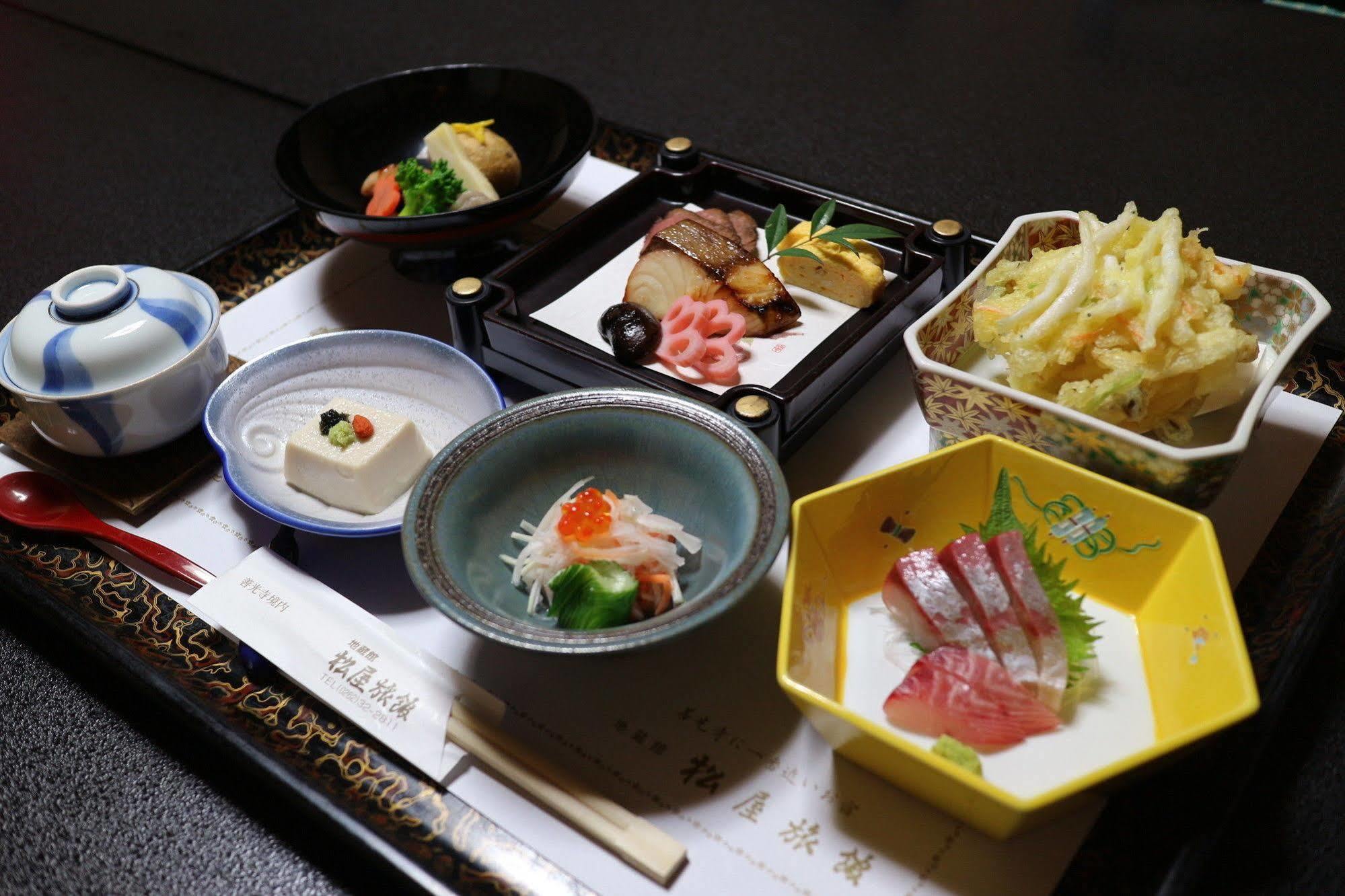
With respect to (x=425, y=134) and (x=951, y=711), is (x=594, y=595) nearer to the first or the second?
(x=951, y=711)

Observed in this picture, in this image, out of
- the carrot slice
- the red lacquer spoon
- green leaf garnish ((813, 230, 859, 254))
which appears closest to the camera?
the red lacquer spoon

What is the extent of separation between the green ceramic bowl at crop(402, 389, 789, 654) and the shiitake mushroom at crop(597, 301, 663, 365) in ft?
0.64

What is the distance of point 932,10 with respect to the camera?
3191 millimetres

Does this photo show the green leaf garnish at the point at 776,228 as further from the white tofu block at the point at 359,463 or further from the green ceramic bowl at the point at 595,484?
the white tofu block at the point at 359,463

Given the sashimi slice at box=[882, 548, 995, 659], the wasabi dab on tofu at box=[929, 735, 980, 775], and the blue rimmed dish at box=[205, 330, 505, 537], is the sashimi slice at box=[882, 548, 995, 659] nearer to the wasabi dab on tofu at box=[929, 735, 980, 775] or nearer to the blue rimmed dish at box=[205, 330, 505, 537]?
the wasabi dab on tofu at box=[929, 735, 980, 775]

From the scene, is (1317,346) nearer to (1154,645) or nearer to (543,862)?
(1154,645)

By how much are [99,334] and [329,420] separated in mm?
388

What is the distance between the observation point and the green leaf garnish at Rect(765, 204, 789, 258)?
6.10 feet

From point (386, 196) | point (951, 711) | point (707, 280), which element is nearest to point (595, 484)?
point (707, 280)

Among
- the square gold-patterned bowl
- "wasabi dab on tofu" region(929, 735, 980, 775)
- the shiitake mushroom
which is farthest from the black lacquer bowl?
"wasabi dab on tofu" region(929, 735, 980, 775)

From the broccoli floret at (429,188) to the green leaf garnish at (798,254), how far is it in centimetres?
67

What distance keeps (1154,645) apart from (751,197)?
122 centimetres

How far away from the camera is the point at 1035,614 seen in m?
1.18

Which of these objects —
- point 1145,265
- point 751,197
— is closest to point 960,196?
point 751,197
